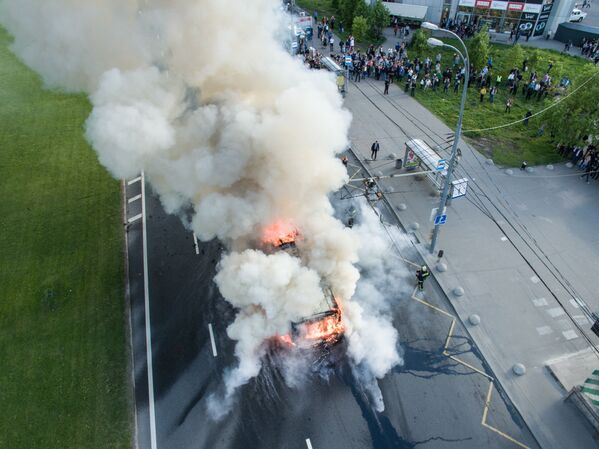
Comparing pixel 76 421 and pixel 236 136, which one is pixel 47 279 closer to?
pixel 76 421

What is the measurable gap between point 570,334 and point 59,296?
702 inches

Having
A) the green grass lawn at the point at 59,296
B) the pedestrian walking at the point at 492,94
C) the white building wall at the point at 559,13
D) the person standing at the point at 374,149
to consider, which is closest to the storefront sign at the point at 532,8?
the white building wall at the point at 559,13

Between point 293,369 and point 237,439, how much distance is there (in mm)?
2583

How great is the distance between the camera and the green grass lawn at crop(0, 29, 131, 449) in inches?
502

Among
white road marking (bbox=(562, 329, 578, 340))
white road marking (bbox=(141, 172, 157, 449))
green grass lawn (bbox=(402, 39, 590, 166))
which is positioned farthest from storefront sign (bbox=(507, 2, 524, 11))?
white road marking (bbox=(141, 172, 157, 449))

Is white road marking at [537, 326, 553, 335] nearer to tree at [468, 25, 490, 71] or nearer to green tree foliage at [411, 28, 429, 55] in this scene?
tree at [468, 25, 490, 71]

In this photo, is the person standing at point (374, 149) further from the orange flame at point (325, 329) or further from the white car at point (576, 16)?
the white car at point (576, 16)

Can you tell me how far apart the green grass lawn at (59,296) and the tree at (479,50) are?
79.3 ft

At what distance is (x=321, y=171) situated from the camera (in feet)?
46.7

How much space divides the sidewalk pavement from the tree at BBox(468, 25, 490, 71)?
23.5ft

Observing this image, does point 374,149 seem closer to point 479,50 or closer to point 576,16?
point 479,50

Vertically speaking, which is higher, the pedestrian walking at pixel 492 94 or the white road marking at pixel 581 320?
the pedestrian walking at pixel 492 94

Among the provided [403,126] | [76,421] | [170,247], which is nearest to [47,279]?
[170,247]

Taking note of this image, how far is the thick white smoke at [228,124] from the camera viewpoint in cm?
1319
